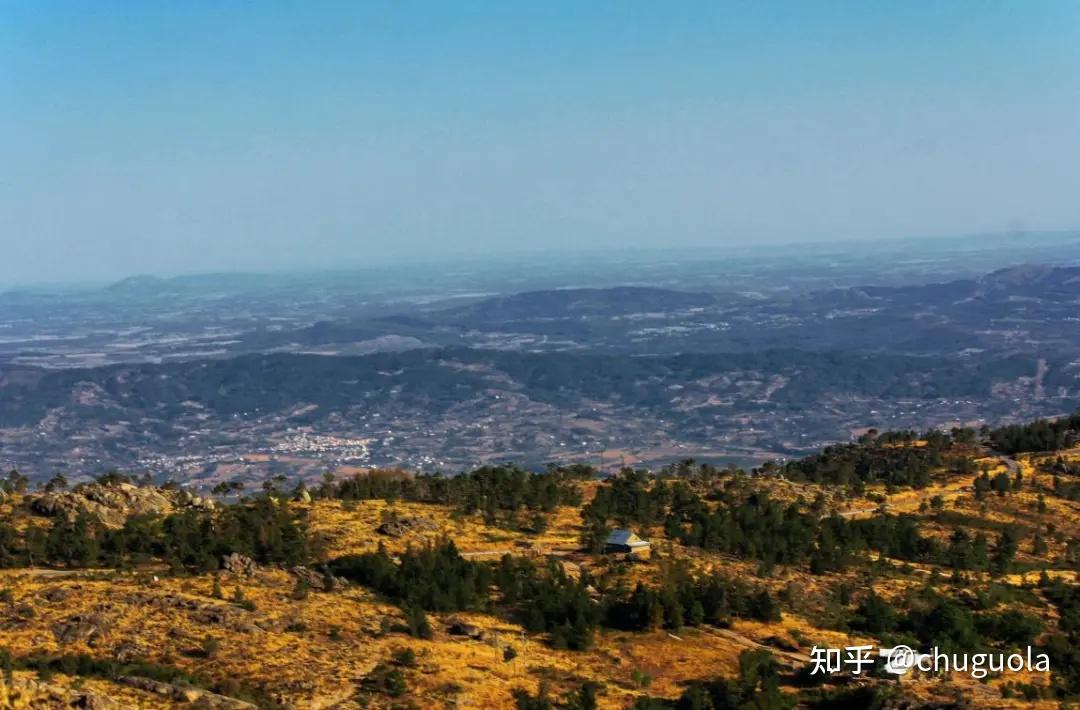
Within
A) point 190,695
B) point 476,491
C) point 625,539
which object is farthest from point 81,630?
point 476,491

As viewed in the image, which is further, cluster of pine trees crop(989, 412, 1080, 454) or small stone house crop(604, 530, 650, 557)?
cluster of pine trees crop(989, 412, 1080, 454)

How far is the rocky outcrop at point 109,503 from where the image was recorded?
51.6 meters

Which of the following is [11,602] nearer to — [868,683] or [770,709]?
[770,709]

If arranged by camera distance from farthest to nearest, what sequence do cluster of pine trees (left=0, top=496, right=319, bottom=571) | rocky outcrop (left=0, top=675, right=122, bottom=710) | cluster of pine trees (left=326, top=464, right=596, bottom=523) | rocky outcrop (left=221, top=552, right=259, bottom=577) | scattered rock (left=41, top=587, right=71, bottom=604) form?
cluster of pine trees (left=326, top=464, right=596, bottom=523), cluster of pine trees (left=0, top=496, right=319, bottom=571), rocky outcrop (left=221, top=552, right=259, bottom=577), scattered rock (left=41, top=587, right=71, bottom=604), rocky outcrop (left=0, top=675, right=122, bottom=710)

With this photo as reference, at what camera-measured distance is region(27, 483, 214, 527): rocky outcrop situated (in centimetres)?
5163

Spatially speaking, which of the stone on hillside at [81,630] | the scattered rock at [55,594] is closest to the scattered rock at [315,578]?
the scattered rock at [55,594]

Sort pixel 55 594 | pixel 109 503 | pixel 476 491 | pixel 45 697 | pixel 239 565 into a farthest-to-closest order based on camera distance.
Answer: pixel 476 491 < pixel 109 503 < pixel 239 565 < pixel 55 594 < pixel 45 697

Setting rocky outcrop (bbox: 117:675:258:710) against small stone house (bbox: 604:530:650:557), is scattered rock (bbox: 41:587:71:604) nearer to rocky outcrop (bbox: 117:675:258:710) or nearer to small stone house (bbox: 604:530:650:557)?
rocky outcrop (bbox: 117:675:258:710)

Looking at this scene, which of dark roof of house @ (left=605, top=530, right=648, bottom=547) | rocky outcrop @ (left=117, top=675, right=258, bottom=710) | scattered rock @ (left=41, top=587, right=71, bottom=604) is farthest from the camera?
dark roof of house @ (left=605, top=530, right=648, bottom=547)

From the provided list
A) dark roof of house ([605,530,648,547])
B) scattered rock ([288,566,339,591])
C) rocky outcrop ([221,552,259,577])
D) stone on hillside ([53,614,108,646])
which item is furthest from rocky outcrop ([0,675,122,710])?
dark roof of house ([605,530,648,547])

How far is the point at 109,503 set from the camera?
5353cm

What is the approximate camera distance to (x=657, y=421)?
19050 cm

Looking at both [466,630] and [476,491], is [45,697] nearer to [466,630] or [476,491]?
[466,630]

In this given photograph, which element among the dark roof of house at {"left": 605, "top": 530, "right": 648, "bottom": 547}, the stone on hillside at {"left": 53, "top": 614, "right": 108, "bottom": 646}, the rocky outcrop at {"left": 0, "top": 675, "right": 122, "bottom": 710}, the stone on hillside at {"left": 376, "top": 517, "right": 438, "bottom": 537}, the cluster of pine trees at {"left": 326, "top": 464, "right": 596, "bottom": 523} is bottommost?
the cluster of pine trees at {"left": 326, "top": 464, "right": 596, "bottom": 523}
